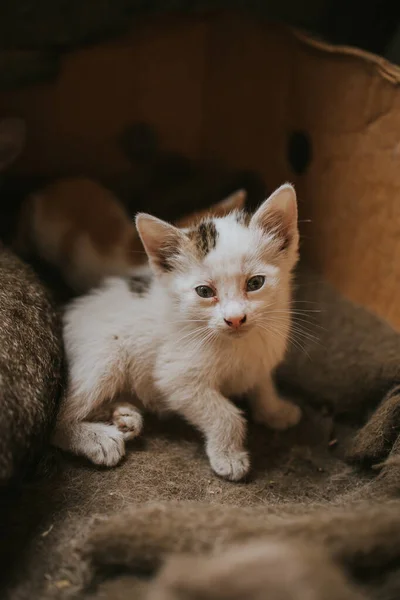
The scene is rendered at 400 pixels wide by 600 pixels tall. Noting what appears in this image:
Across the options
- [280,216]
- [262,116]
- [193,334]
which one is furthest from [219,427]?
[262,116]

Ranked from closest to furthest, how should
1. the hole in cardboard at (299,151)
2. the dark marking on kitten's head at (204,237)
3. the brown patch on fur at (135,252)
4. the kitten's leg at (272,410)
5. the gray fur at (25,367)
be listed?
the gray fur at (25,367), the dark marking on kitten's head at (204,237), the kitten's leg at (272,410), the brown patch on fur at (135,252), the hole in cardboard at (299,151)

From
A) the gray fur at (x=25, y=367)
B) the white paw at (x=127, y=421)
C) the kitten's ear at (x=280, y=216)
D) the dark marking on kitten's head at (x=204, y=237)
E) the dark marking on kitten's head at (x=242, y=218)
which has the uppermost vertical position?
the kitten's ear at (x=280, y=216)

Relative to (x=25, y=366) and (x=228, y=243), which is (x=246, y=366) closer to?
(x=228, y=243)

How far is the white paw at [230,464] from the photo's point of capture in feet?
5.29

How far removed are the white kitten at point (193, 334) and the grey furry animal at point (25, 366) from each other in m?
0.10

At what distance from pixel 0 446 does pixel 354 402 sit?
3.65ft

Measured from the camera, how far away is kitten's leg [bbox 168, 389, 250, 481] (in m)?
1.62

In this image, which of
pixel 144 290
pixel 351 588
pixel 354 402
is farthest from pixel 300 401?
pixel 351 588

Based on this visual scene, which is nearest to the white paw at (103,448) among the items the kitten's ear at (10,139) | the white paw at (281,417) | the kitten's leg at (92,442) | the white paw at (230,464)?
the kitten's leg at (92,442)

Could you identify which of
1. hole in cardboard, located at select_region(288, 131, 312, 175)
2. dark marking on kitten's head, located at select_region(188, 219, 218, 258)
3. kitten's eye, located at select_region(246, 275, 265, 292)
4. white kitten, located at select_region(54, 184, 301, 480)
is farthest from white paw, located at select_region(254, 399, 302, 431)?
hole in cardboard, located at select_region(288, 131, 312, 175)

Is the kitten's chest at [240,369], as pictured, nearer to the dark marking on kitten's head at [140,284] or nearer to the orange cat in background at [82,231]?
the dark marking on kitten's head at [140,284]

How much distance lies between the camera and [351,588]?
1054 millimetres

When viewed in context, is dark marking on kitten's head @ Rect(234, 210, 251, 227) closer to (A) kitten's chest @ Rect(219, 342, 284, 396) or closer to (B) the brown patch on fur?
(A) kitten's chest @ Rect(219, 342, 284, 396)

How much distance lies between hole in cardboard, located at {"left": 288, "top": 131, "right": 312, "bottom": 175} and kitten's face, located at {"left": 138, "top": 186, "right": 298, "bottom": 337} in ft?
2.32
